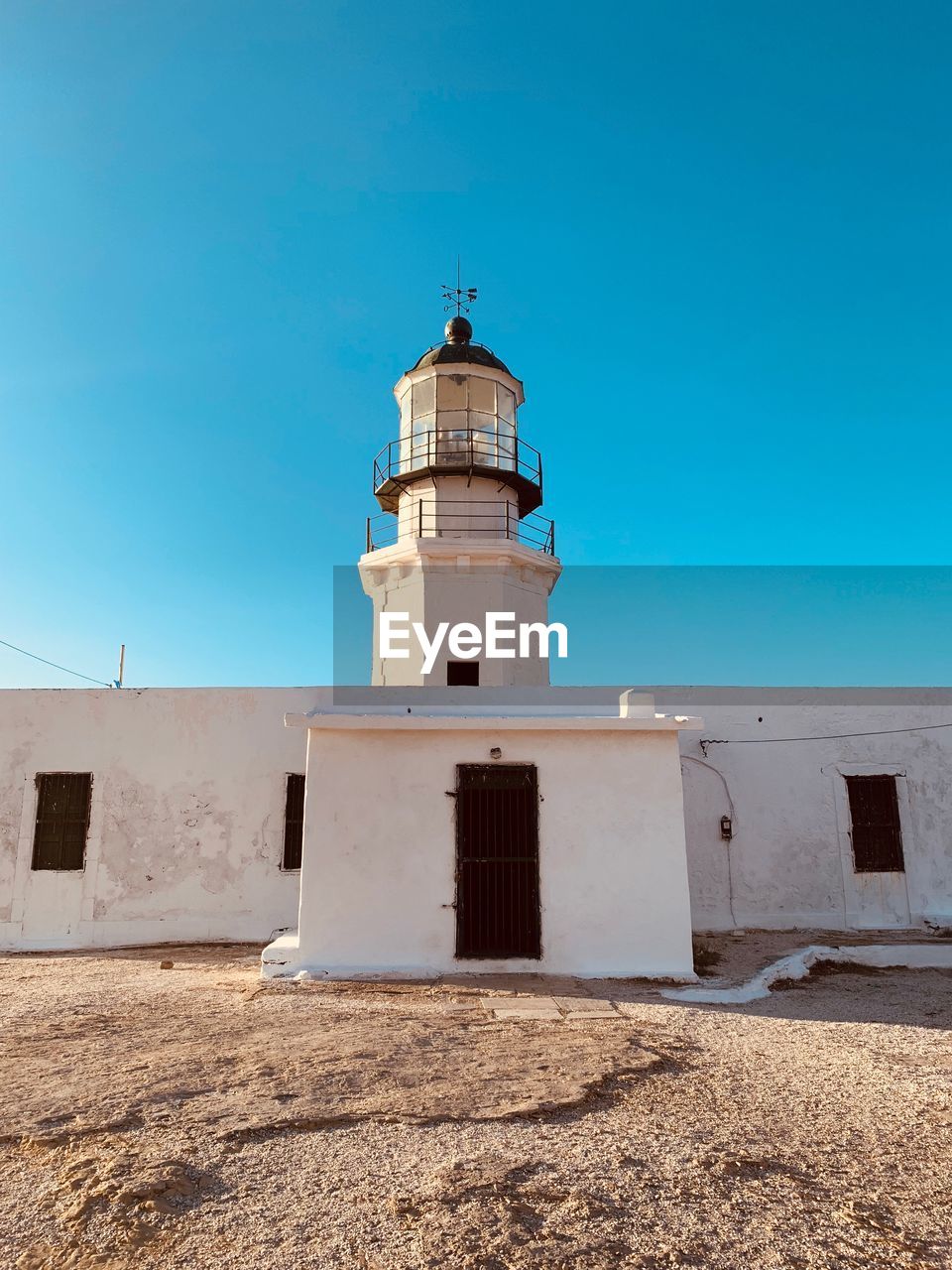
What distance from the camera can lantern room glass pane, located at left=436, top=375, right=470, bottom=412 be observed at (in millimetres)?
16344

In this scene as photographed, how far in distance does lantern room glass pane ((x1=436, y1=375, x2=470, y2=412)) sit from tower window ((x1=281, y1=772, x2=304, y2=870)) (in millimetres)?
8342

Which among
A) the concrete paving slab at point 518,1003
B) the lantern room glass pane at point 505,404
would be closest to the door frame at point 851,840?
the concrete paving slab at point 518,1003

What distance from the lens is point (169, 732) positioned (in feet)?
37.6

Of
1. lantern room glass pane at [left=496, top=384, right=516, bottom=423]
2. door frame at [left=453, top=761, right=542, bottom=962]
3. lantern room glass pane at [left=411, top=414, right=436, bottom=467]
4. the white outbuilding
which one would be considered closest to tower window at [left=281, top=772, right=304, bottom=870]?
the white outbuilding

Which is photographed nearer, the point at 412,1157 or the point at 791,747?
the point at 412,1157

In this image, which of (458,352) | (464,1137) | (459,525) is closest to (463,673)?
(459,525)

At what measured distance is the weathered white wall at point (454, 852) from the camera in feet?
26.7

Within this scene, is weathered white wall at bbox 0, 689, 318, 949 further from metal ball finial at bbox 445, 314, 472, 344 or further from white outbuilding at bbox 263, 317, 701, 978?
metal ball finial at bbox 445, 314, 472, 344

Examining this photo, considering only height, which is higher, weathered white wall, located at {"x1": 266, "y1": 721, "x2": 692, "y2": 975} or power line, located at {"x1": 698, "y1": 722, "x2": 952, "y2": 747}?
power line, located at {"x1": 698, "y1": 722, "x2": 952, "y2": 747}

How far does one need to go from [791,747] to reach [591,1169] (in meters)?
9.37

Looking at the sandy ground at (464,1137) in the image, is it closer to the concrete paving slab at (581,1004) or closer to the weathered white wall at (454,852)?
the concrete paving slab at (581,1004)

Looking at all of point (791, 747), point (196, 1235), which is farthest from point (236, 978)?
point (791, 747)

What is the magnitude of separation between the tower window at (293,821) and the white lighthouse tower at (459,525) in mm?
3944

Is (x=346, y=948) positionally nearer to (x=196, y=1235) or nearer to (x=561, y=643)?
(x=196, y=1235)
